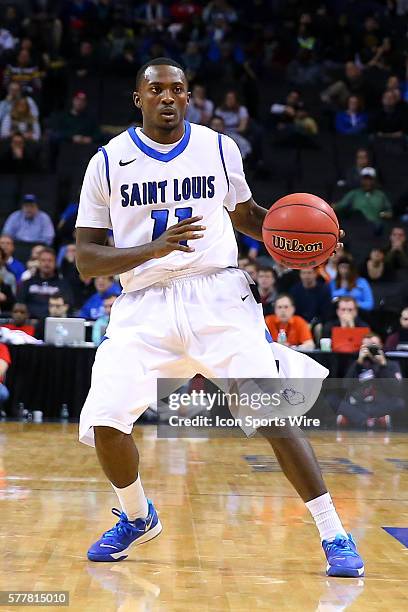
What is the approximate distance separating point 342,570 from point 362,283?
9.20m

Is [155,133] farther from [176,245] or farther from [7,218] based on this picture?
[7,218]

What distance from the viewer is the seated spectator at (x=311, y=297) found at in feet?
41.5

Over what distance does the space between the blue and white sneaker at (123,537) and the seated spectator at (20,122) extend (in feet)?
38.6

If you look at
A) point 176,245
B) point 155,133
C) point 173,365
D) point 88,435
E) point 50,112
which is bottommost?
point 88,435

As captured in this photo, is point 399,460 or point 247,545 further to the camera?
point 399,460

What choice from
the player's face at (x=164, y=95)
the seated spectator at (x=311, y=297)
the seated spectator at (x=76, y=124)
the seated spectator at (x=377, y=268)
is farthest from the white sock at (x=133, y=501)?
the seated spectator at (x=76, y=124)

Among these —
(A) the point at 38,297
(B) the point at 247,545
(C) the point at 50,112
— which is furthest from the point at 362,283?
(B) the point at 247,545

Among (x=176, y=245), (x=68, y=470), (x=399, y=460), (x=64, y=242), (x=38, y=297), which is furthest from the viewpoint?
(x=64, y=242)

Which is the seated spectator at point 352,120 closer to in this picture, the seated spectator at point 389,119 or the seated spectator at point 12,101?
the seated spectator at point 389,119

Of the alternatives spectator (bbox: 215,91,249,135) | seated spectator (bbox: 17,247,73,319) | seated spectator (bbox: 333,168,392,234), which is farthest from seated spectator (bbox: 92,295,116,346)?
spectator (bbox: 215,91,249,135)

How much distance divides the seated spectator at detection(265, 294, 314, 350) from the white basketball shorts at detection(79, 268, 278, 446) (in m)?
6.94

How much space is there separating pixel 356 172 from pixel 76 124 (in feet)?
14.1

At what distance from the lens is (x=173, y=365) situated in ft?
14.6

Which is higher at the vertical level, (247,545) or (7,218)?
(7,218)
